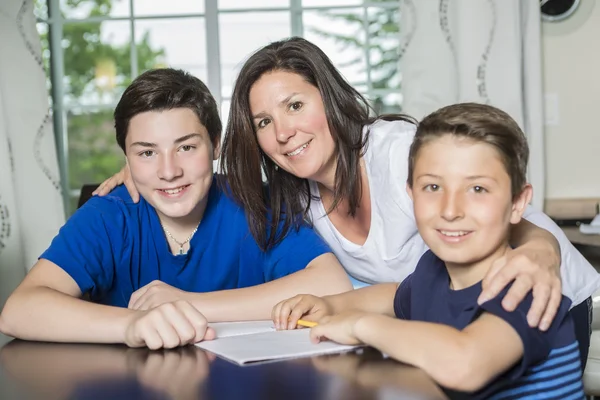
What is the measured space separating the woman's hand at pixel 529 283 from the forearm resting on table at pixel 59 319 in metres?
0.54

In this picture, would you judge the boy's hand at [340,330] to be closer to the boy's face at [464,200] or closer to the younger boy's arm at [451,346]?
the younger boy's arm at [451,346]

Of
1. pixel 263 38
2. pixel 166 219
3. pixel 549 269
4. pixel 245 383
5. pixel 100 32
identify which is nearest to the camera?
pixel 245 383

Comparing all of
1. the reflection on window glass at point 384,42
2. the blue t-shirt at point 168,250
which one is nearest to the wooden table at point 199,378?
the blue t-shirt at point 168,250

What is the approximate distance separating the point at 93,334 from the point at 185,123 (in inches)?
21.9

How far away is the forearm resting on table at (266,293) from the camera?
1337 mm

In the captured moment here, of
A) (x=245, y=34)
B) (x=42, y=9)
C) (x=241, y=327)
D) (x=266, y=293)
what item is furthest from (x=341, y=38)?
(x=241, y=327)

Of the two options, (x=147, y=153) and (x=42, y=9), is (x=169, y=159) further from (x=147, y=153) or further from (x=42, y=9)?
(x=42, y=9)

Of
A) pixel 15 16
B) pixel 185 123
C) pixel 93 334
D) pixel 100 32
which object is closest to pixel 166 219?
pixel 185 123

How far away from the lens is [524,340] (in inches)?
37.9

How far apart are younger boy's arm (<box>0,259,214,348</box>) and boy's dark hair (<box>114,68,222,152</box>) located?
35 centimetres

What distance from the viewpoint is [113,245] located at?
1.58m

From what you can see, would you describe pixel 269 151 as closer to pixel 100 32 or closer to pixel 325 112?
pixel 325 112

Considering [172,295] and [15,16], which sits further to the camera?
[15,16]

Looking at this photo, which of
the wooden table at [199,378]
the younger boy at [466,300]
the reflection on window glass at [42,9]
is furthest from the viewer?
the reflection on window glass at [42,9]
